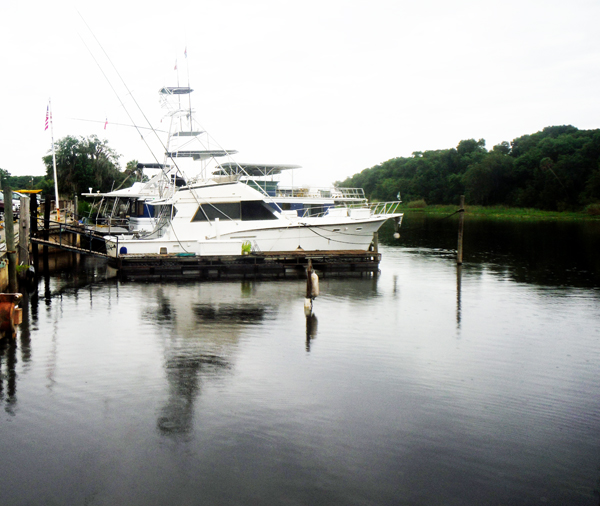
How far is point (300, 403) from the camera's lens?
28.7 feet

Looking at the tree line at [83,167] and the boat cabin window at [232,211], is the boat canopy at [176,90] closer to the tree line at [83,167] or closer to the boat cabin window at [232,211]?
the boat cabin window at [232,211]

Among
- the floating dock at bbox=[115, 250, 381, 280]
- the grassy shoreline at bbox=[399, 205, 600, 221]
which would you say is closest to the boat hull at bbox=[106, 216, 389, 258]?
the floating dock at bbox=[115, 250, 381, 280]

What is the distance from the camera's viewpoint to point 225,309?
1627 centimetres

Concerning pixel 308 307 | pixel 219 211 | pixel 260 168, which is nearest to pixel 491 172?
pixel 260 168

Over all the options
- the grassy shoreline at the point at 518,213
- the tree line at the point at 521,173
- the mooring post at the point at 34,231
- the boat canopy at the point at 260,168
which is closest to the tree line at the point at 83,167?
the boat canopy at the point at 260,168

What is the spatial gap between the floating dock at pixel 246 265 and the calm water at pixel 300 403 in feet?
17.7

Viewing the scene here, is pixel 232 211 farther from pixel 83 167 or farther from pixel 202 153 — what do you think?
pixel 83 167

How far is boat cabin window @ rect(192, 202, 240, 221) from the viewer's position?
79.9 ft

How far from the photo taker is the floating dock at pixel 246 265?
2261cm

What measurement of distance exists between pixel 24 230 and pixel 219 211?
860 centimetres

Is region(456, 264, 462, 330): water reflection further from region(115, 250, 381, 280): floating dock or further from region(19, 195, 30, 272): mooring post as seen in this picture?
region(19, 195, 30, 272): mooring post

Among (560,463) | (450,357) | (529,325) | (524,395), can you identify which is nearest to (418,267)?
(529,325)

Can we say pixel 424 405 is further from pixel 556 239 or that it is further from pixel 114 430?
pixel 556 239

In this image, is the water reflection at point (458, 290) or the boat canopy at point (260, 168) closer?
the water reflection at point (458, 290)
